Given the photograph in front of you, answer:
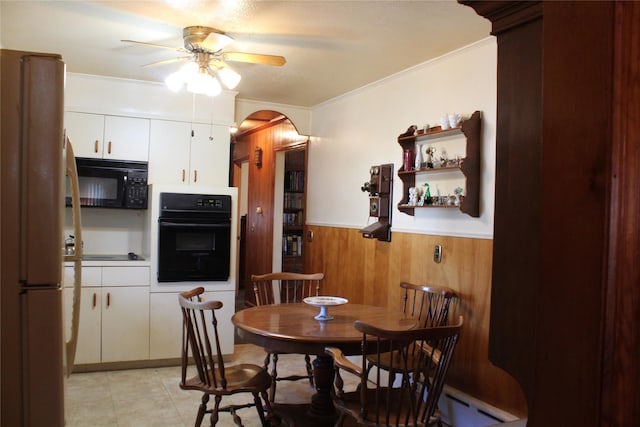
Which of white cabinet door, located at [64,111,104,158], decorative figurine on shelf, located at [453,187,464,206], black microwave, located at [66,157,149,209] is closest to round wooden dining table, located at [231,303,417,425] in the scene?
decorative figurine on shelf, located at [453,187,464,206]

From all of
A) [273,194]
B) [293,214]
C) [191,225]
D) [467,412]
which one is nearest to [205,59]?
[191,225]

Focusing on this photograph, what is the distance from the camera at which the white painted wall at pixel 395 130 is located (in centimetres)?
296

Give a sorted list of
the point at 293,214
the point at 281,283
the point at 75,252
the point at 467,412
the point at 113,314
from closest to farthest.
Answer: the point at 75,252, the point at 467,412, the point at 113,314, the point at 281,283, the point at 293,214

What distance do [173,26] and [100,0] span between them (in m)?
0.44

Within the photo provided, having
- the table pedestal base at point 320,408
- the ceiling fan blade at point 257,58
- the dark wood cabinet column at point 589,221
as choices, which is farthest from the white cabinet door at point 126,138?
the dark wood cabinet column at point 589,221

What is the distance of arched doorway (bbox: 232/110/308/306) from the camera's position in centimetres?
591

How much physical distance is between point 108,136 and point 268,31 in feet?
6.46

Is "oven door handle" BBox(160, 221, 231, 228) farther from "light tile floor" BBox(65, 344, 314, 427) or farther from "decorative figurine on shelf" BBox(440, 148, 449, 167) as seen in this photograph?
"decorative figurine on shelf" BBox(440, 148, 449, 167)

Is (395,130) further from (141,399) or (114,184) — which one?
(141,399)

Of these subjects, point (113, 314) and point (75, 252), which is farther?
point (113, 314)

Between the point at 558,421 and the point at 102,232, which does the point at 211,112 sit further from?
the point at 558,421

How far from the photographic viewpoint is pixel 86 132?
4.08 m

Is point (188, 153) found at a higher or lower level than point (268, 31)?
lower

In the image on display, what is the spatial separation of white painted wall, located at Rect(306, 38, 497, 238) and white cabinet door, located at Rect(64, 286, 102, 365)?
2.16m
